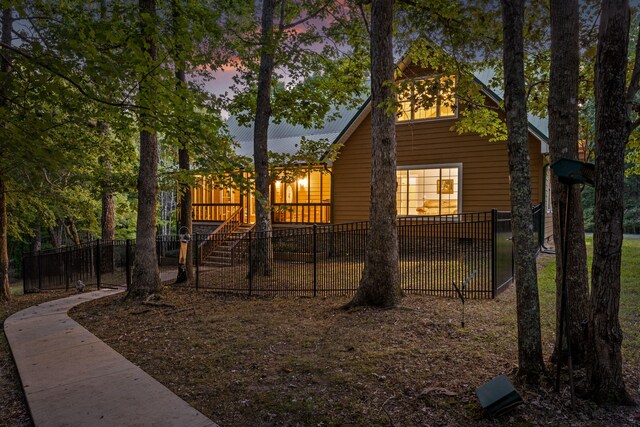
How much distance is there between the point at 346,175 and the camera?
57.4 ft

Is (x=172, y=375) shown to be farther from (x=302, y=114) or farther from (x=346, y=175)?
(x=346, y=175)

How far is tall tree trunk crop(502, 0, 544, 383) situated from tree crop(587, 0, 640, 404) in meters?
0.48

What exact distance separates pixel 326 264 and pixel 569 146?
23.4 feet

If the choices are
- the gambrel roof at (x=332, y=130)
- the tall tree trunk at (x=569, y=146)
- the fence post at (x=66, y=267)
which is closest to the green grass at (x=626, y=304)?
the tall tree trunk at (x=569, y=146)

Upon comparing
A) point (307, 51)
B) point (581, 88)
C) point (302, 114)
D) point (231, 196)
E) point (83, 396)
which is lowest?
point (83, 396)

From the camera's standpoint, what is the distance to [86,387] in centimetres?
431

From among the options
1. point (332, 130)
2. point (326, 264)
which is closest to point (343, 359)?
point (326, 264)

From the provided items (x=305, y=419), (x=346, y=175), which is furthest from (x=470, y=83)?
(x=346, y=175)

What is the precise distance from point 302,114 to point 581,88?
803 centimetres

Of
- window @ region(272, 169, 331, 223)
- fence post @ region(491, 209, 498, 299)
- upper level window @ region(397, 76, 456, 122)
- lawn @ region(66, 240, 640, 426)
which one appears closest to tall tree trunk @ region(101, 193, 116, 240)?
window @ region(272, 169, 331, 223)

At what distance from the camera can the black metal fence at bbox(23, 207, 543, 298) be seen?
340 inches

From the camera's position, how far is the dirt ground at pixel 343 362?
350 cm

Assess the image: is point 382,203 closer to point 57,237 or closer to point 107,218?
point 107,218

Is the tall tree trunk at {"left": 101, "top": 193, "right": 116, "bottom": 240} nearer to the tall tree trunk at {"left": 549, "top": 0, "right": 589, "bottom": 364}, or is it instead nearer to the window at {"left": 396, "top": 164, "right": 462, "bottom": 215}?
the window at {"left": 396, "top": 164, "right": 462, "bottom": 215}
